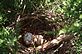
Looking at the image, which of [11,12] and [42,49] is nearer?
[42,49]

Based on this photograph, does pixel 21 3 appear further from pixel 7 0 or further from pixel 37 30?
pixel 37 30

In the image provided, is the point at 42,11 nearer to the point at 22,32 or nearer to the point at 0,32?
the point at 22,32

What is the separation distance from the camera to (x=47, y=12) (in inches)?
146

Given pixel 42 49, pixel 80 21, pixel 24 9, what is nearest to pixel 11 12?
pixel 24 9

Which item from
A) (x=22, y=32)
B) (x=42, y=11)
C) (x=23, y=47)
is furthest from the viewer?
(x=42, y=11)

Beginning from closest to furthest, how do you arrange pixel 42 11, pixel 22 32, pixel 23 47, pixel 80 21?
pixel 80 21, pixel 23 47, pixel 22 32, pixel 42 11

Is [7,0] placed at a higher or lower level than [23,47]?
higher

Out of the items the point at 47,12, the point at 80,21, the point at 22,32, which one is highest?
the point at 47,12

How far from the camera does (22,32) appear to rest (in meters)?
3.45

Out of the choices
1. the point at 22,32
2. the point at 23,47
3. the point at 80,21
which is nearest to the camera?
the point at 80,21

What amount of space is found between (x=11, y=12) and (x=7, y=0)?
8.3 inches

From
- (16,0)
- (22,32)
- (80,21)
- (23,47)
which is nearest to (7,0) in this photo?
(16,0)

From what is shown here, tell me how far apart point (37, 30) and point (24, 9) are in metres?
0.38

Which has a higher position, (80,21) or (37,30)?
(37,30)
